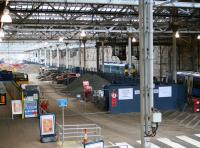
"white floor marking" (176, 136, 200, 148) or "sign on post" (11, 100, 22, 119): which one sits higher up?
Result: "sign on post" (11, 100, 22, 119)

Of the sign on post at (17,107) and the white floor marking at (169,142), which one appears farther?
the sign on post at (17,107)

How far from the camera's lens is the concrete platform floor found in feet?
67.2

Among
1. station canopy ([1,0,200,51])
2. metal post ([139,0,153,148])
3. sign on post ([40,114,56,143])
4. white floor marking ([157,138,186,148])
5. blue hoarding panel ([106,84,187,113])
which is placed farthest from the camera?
blue hoarding panel ([106,84,187,113])

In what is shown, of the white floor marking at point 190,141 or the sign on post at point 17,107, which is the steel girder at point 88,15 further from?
the white floor marking at point 190,141

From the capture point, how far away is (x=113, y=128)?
2477 centimetres

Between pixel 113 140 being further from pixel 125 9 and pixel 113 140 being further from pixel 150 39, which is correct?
pixel 125 9

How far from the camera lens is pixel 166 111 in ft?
105

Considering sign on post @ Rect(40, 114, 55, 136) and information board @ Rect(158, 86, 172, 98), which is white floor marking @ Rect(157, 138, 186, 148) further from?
information board @ Rect(158, 86, 172, 98)

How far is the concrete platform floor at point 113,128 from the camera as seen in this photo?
67.2ft

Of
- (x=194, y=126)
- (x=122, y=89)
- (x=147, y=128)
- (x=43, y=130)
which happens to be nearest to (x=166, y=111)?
(x=122, y=89)

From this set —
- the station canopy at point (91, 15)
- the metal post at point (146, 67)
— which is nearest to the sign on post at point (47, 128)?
the metal post at point (146, 67)

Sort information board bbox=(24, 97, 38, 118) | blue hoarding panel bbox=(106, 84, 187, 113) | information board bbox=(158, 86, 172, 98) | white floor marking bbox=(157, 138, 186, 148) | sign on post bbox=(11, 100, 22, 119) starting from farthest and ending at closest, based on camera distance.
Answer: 1. information board bbox=(158, 86, 172, 98)
2. blue hoarding panel bbox=(106, 84, 187, 113)
3. information board bbox=(24, 97, 38, 118)
4. sign on post bbox=(11, 100, 22, 119)
5. white floor marking bbox=(157, 138, 186, 148)

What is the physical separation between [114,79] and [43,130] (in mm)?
19718

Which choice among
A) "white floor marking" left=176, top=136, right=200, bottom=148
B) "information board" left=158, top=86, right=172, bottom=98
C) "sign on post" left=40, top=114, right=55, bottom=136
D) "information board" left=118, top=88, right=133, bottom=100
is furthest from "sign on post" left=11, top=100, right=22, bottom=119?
"white floor marking" left=176, top=136, right=200, bottom=148
